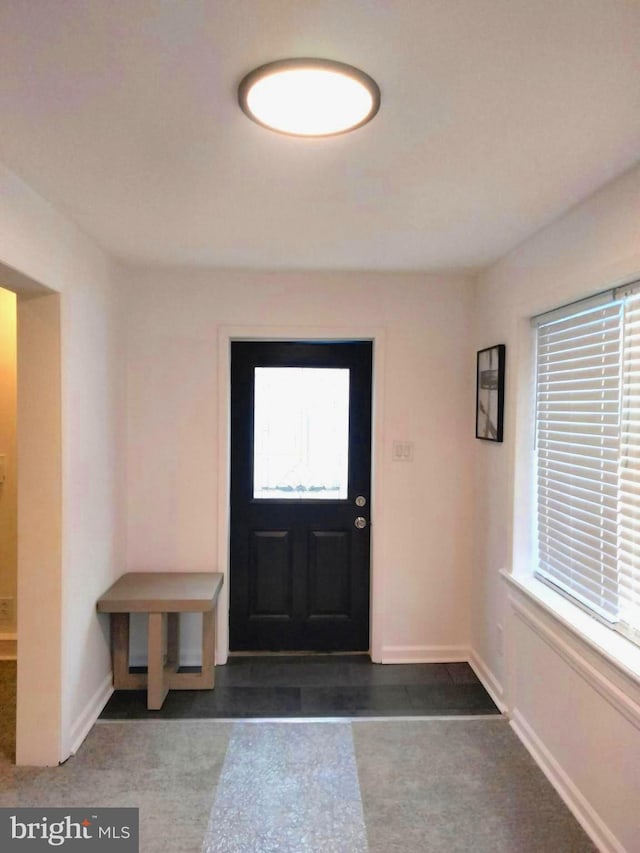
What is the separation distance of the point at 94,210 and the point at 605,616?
2585mm

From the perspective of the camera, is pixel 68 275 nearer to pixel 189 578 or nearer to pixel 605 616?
pixel 189 578

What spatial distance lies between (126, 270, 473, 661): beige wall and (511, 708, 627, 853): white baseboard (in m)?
0.84

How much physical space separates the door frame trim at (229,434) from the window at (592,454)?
3.15 feet

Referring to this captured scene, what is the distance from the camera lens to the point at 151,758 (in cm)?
229

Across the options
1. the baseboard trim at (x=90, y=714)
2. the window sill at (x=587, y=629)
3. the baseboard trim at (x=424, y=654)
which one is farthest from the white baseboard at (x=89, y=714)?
the window sill at (x=587, y=629)

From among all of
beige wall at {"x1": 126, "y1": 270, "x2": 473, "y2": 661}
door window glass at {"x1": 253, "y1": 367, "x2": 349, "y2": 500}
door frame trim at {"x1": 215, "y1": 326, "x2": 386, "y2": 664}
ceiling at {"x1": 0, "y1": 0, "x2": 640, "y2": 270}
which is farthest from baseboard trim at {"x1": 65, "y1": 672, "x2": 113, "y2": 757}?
ceiling at {"x1": 0, "y1": 0, "x2": 640, "y2": 270}

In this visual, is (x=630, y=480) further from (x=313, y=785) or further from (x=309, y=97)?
(x=313, y=785)

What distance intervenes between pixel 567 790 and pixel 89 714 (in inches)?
84.5

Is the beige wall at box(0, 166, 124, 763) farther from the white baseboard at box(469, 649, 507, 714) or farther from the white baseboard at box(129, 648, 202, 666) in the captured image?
the white baseboard at box(469, 649, 507, 714)

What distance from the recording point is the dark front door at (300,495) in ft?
10.7

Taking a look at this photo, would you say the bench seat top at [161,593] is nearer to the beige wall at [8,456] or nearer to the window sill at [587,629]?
the beige wall at [8,456]

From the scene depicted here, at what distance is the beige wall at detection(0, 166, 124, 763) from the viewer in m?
1.98

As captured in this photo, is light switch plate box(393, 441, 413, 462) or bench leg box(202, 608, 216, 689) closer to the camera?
bench leg box(202, 608, 216, 689)

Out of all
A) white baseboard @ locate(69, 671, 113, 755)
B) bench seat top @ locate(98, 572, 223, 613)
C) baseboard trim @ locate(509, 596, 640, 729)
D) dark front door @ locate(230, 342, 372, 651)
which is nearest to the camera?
baseboard trim @ locate(509, 596, 640, 729)
